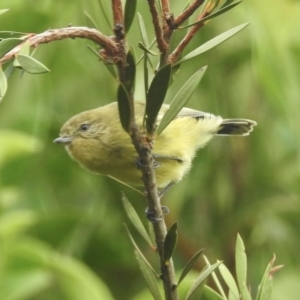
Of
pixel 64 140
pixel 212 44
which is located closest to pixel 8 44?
pixel 212 44

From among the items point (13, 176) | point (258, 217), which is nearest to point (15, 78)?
point (13, 176)

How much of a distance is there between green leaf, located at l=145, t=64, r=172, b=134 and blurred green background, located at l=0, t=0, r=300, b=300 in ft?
3.86

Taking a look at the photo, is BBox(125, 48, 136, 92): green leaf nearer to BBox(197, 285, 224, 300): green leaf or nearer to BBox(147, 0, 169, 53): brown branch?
BBox(147, 0, 169, 53): brown branch

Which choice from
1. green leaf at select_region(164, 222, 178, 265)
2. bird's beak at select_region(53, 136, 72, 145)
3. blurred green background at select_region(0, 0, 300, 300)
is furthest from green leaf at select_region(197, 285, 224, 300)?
bird's beak at select_region(53, 136, 72, 145)

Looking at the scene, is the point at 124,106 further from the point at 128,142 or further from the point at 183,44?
the point at 128,142

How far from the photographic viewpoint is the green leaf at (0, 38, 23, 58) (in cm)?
71

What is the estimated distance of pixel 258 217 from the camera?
7.86 feet

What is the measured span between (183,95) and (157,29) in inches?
4.4

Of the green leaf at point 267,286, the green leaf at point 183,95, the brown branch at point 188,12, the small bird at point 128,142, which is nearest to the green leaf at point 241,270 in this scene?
the green leaf at point 267,286

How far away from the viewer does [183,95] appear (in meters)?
0.84

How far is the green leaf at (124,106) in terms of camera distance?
752 millimetres

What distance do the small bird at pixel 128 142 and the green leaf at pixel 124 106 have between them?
104 centimetres

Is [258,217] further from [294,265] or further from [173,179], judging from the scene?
[173,179]

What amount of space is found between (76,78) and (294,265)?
1029 mm
